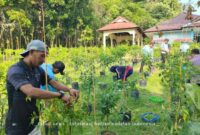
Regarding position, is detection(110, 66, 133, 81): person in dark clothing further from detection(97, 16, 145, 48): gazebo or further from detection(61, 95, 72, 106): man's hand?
detection(97, 16, 145, 48): gazebo

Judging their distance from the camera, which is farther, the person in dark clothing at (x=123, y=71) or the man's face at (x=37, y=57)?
the person in dark clothing at (x=123, y=71)

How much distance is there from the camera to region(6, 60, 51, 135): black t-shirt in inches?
81.7

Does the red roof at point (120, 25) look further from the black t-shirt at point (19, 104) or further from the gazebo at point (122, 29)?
the black t-shirt at point (19, 104)

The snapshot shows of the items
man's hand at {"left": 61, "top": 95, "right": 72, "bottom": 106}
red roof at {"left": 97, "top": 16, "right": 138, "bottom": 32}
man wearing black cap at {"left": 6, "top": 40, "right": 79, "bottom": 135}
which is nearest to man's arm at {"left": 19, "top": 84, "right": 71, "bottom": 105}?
man's hand at {"left": 61, "top": 95, "right": 72, "bottom": 106}

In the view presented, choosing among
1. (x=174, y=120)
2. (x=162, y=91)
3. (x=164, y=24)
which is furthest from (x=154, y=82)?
(x=164, y=24)

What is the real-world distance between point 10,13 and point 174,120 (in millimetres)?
19746

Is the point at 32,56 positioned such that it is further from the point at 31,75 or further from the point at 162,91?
the point at 162,91

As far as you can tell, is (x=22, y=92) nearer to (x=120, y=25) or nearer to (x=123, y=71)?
(x=123, y=71)

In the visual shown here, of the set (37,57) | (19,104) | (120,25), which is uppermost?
(120,25)

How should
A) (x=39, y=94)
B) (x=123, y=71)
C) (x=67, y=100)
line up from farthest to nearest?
(x=123, y=71) → (x=67, y=100) → (x=39, y=94)

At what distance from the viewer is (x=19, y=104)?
84.1 inches

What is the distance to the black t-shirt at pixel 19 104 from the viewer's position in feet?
6.81

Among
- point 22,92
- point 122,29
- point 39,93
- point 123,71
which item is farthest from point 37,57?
point 122,29

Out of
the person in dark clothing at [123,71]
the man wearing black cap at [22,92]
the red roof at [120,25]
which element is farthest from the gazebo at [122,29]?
the man wearing black cap at [22,92]
